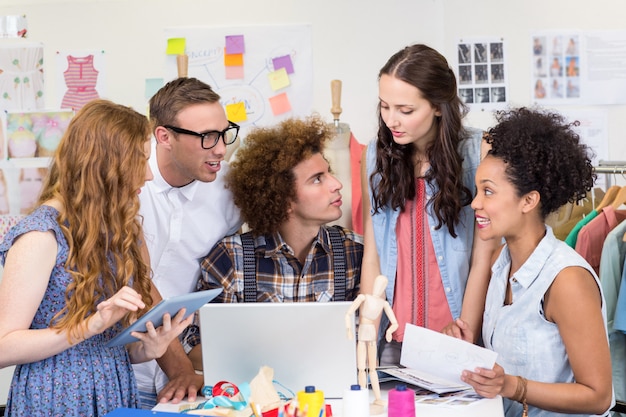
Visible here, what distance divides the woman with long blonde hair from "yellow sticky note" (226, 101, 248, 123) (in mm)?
1856

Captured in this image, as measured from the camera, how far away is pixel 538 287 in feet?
6.06

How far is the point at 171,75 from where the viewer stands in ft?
12.2

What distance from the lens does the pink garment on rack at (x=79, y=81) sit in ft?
12.3

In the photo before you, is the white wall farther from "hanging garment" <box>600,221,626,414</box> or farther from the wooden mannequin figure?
the wooden mannequin figure

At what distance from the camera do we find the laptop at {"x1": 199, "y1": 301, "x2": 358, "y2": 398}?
1766mm

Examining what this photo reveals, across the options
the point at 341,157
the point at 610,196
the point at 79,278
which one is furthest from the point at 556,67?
the point at 79,278

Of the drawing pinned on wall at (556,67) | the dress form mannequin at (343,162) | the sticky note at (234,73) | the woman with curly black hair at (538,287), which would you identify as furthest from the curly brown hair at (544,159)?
the sticky note at (234,73)

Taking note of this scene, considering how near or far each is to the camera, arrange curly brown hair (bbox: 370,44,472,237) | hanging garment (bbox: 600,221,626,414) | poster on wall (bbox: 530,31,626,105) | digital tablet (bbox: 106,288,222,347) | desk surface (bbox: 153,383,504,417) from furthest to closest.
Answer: poster on wall (bbox: 530,31,626,105), hanging garment (bbox: 600,221,626,414), curly brown hair (bbox: 370,44,472,237), desk surface (bbox: 153,383,504,417), digital tablet (bbox: 106,288,222,347)

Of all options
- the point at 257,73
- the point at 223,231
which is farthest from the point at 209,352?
the point at 257,73

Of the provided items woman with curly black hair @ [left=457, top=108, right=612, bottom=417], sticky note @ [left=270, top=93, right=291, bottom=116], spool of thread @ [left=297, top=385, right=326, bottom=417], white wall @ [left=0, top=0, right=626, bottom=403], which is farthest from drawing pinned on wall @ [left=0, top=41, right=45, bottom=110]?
spool of thread @ [left=297, top=385, right=326, bottom=417]

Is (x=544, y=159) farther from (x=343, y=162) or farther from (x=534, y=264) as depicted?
(x=343, y=162)

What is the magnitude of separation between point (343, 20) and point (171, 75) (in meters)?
0.85

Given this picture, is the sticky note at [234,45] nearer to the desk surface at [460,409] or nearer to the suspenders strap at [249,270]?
the suspenders strap at [249,270]

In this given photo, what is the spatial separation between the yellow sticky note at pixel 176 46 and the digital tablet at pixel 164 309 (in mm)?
2194
